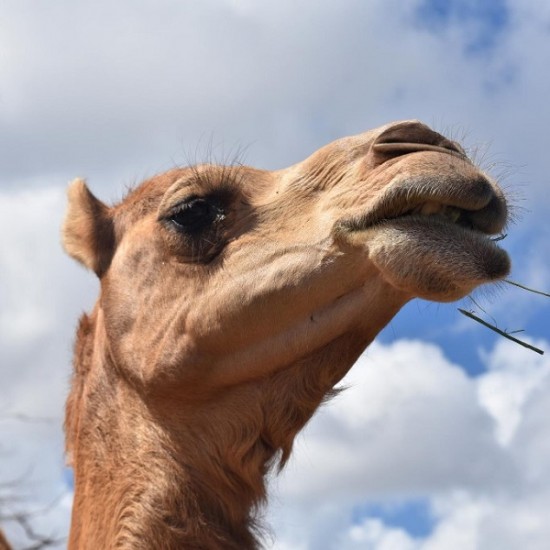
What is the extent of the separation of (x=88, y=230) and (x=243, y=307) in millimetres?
1456

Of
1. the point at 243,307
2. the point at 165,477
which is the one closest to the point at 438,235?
the point at 243,307

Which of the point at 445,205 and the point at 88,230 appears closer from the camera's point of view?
the point at 445,205

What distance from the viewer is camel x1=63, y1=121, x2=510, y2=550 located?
5.14 metres

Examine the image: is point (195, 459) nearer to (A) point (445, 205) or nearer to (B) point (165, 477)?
(B) point (165, 477)

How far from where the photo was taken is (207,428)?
19.3 ft

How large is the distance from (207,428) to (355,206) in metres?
1.47

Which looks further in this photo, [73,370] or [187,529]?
[73,370]

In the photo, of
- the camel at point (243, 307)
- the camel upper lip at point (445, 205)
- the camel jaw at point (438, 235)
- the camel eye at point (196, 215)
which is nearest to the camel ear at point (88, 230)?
the camel at point (243, 307)

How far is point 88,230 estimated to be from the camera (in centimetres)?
672

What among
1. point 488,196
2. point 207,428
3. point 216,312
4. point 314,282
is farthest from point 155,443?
point 488,196

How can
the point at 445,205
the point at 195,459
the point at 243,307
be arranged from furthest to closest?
the point at 195,459
the point at 243,307
the point at 445,205

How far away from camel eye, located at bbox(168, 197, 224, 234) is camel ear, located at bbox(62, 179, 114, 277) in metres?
0.69

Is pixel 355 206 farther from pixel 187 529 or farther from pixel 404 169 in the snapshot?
pixel 187 529

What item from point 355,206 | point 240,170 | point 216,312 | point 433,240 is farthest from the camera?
point 240,170
